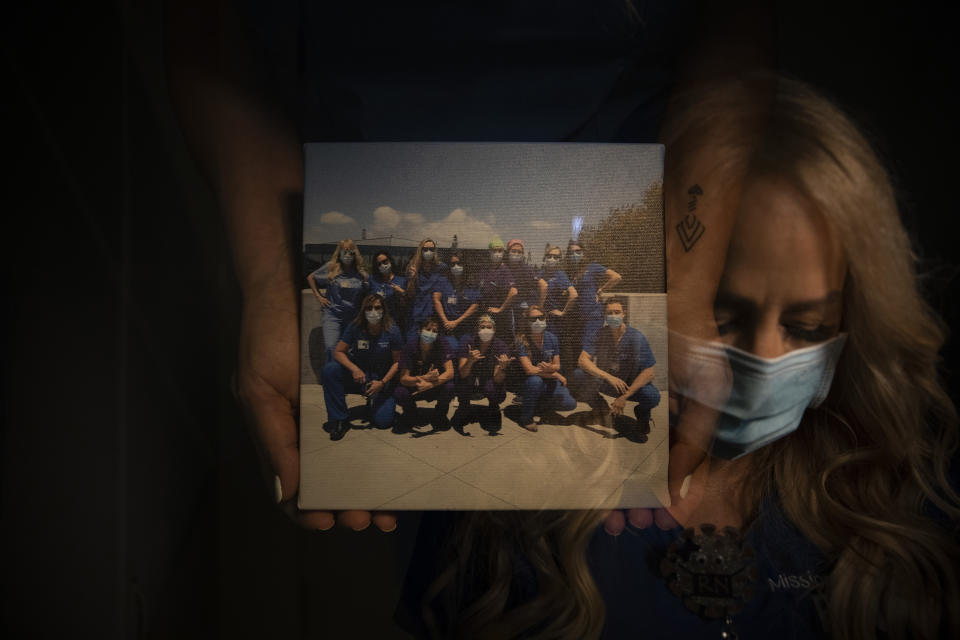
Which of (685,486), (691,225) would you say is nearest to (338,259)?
(691,225)

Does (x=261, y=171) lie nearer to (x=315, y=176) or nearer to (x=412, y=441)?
(x=315, y=176)

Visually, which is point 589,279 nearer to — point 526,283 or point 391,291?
point 526,283

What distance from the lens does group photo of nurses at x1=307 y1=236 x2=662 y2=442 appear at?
54.4 inches

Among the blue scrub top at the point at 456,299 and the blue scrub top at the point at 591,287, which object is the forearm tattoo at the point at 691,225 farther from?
the blue scrub top at the point at 456,299

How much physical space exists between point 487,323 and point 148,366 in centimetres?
73

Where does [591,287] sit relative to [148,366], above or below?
above

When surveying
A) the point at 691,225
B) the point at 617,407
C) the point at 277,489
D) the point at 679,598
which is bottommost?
the point at 679,598

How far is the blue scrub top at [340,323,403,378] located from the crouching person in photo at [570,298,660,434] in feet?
1.26

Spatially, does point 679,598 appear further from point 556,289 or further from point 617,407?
point 556,289

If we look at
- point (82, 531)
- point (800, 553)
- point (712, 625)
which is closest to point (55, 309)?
point (82, 531)

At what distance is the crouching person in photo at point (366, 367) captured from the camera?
4.53 ft

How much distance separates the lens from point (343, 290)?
1381mm

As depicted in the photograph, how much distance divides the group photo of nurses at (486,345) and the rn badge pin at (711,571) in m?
0.29

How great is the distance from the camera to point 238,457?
4.68 ft
